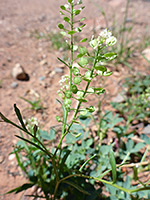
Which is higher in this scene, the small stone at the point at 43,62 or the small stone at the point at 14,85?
the small stone at the point at 43,62

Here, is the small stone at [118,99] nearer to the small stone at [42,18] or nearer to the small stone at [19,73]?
the small stone at [19,73]

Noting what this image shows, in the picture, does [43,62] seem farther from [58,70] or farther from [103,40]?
[103,40]

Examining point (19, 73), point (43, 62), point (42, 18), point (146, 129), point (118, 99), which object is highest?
point (42, 18)

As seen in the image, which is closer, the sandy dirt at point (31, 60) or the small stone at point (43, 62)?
the sandy dirt at point (31, 60)

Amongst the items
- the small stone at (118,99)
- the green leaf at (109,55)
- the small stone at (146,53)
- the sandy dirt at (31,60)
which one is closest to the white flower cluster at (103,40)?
the green leaf at (109,55)

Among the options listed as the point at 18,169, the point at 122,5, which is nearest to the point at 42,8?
the point at 122,5

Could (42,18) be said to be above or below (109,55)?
above

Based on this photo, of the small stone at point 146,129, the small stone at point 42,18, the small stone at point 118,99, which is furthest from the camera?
the small stone at point 42,18

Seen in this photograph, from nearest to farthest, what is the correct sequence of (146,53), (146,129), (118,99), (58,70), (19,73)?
(146,129) → (118,99) → (19,73) → (58,70) → (146,53)

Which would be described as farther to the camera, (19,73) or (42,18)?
(42,18)

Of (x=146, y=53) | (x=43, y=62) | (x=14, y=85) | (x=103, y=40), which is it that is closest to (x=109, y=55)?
(x=103, y=40)

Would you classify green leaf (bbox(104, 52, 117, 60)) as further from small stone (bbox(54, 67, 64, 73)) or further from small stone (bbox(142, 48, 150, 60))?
small stone (bbox(142, 48, 150, 60))

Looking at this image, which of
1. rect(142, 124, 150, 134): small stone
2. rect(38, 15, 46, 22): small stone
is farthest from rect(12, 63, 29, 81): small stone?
rect(38, 15, 46, 22): small stone

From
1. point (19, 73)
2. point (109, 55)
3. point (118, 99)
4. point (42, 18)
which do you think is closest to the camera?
point (109, 55)
